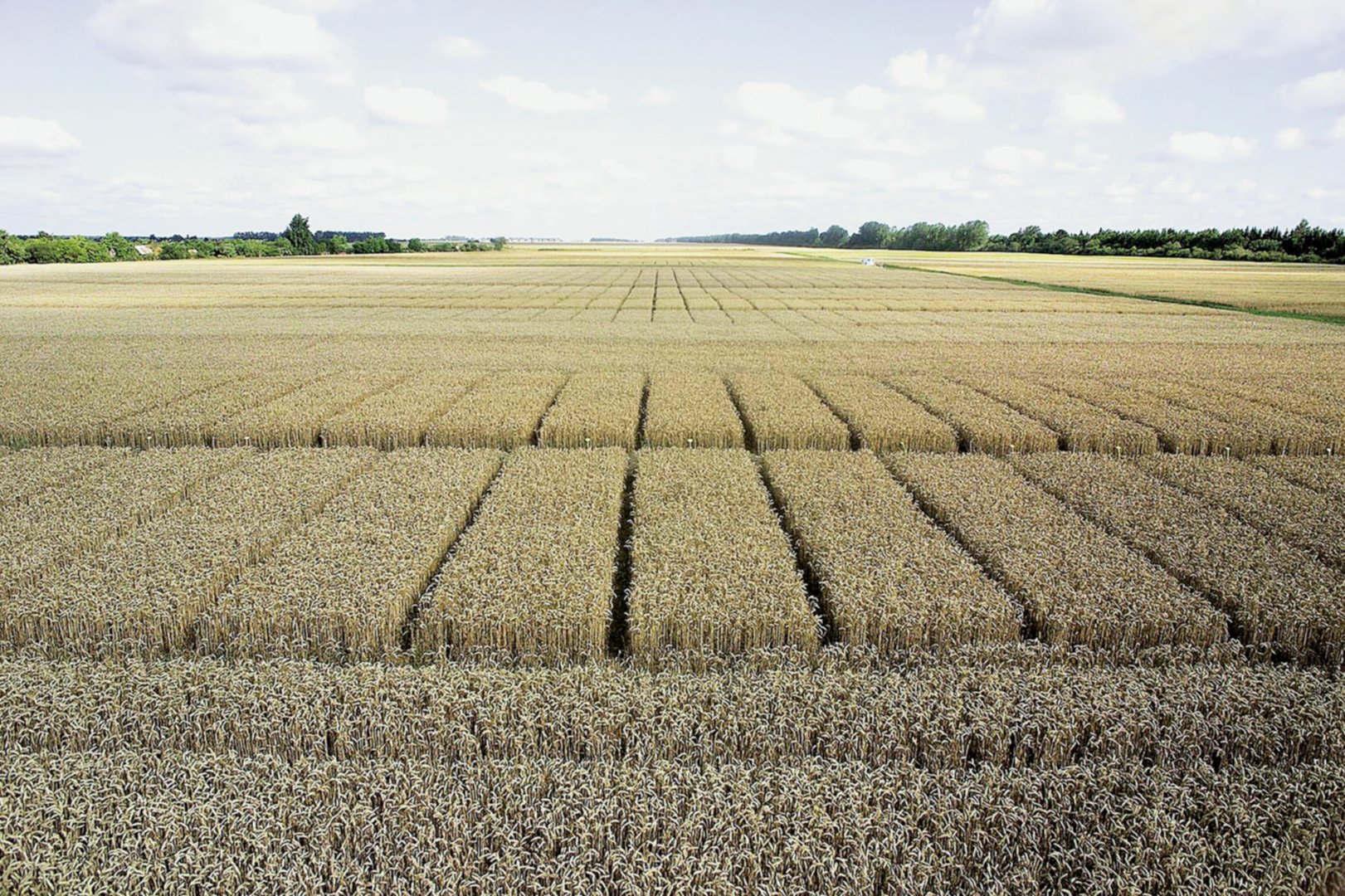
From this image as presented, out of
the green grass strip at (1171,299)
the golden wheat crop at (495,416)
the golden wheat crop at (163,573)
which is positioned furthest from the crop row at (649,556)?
the green grass strip at (1171,299)

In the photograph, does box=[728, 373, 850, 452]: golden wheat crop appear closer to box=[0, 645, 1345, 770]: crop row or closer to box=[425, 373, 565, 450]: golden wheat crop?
box=[425, 373, 565, 450]: golden wheat crop

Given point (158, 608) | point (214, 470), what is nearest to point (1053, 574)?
point (158, 608)

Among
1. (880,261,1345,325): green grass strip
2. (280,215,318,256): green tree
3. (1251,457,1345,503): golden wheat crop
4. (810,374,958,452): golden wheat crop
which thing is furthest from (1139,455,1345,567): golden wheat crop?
(280,215,318,256): green tree

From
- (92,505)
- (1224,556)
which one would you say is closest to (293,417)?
(92,505)

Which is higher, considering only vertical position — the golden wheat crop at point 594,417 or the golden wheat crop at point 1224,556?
the golden wheat crop at point 594,417

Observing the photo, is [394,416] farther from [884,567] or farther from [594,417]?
[884,567]

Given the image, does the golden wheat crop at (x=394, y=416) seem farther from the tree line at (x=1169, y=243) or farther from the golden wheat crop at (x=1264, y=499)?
the tree line at (x=1169, y=243)
